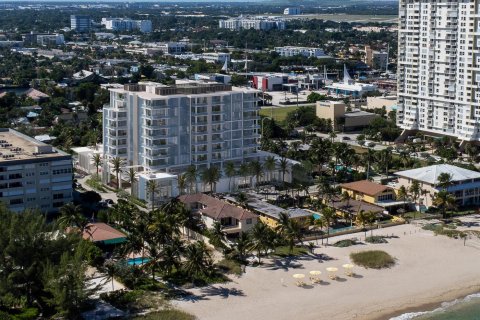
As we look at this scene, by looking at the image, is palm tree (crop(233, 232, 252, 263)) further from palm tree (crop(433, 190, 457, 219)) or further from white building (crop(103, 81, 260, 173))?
palm tree (crop(433, 190, 457, 219))

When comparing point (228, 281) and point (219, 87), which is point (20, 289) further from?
point (219, 87)

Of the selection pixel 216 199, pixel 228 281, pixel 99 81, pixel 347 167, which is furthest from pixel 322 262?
pixel 99 81

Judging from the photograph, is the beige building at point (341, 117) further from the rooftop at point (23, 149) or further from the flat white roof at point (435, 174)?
the rooftop at point (23, 149)

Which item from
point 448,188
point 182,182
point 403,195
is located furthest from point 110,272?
point 448,188

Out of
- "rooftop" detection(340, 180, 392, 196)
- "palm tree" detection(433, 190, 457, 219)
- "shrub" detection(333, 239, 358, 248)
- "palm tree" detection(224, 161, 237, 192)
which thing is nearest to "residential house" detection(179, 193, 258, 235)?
"shrub" detection(333, 239, 358, 248)

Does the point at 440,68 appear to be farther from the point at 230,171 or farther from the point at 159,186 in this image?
the point at 159,186
